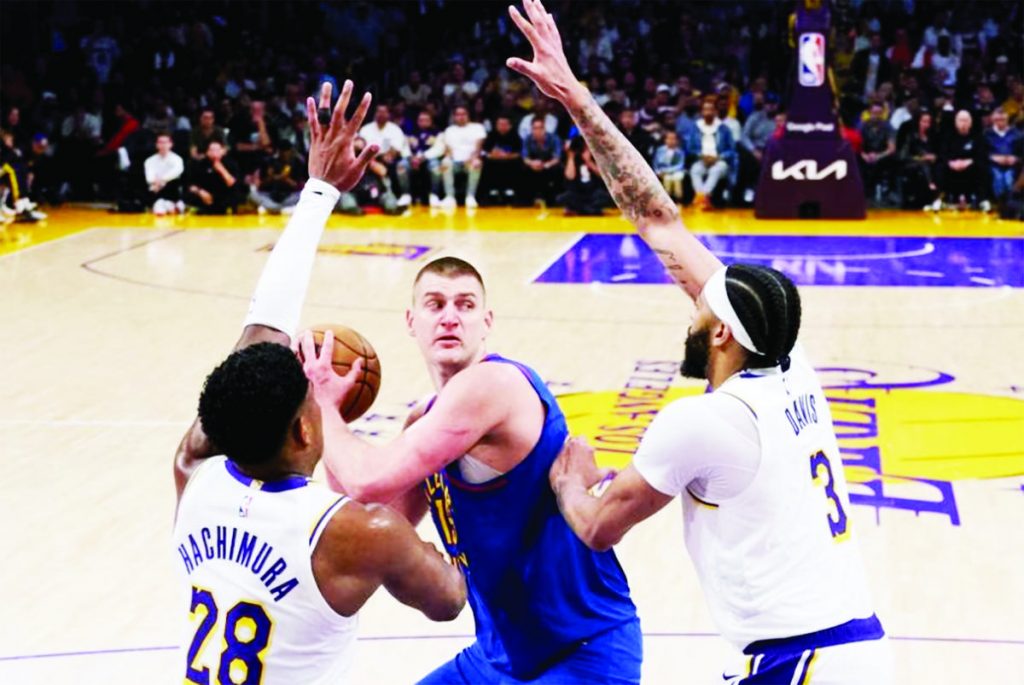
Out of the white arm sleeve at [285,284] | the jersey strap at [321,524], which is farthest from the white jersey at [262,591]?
the white arm sleeve at [285,284]

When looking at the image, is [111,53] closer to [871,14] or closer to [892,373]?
[871,14]

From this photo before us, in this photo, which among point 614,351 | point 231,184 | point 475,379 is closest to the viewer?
point 475,379

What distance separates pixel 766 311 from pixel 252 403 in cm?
124

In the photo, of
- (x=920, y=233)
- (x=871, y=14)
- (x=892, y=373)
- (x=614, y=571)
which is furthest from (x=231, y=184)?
(x=614, y=571)

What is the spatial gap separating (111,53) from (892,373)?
17.9m

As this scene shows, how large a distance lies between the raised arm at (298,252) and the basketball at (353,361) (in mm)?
558

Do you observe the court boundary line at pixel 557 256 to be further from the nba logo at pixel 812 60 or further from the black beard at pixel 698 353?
the black beard at pixel 698 353

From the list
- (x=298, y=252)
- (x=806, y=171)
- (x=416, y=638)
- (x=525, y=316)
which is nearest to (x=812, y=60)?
(x=806, y=171)

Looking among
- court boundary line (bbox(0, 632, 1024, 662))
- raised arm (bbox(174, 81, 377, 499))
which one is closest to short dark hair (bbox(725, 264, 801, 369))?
raised arm (bbox(174, 81, 377, 499))

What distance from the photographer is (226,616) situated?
11.2ft

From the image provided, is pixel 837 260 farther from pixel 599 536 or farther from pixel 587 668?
pixel 599 536

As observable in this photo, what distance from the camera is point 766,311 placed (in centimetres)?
379

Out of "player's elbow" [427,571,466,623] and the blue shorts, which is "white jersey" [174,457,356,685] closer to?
"player's elbow" [427,571,466,623]

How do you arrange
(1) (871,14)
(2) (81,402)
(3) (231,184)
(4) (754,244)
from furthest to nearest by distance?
1. (1) (871,14)
2. (3) (231,184)
3. (4) (754,244)
4. (2) (81,402)
